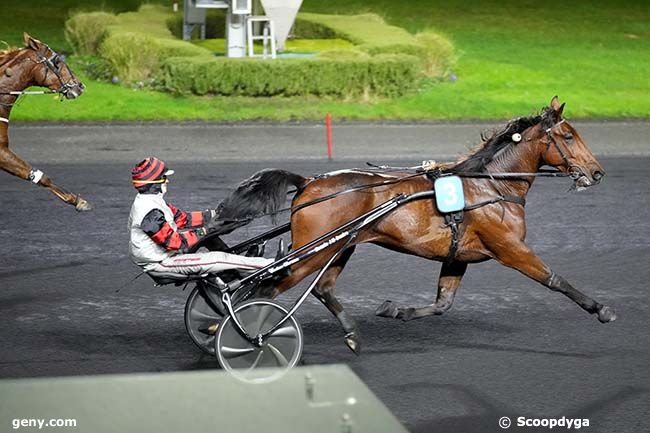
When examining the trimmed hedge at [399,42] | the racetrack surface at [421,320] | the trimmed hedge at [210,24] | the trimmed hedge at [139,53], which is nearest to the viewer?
the racetrack surface at [421,320]

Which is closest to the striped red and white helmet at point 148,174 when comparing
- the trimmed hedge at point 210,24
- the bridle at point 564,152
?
the bridle at point 564,152

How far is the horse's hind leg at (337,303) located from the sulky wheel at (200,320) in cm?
66

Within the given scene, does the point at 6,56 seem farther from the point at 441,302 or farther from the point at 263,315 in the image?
the point at 441,302

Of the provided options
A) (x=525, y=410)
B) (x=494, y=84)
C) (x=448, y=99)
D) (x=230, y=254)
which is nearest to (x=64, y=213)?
(x=230, y=254)

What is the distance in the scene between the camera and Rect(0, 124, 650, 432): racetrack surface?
598 centimetres

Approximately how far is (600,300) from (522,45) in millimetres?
15892

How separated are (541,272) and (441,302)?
703 millimetres

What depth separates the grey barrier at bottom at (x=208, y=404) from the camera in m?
2.48

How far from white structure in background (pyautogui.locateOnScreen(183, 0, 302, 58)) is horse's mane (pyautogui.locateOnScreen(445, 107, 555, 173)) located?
11.3 meters

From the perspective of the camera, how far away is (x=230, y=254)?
20.3ft

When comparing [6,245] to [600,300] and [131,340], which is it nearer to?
[131,340]

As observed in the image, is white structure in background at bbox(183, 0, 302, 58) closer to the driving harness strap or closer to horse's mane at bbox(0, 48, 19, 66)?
horse's mane at bbox(0, 48, 19, 66)

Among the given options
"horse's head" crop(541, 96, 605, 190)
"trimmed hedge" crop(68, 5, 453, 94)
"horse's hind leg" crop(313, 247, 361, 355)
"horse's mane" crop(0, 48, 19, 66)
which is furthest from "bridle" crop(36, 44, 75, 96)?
"trimmed hedge" crop(68, 5, 453, 94)

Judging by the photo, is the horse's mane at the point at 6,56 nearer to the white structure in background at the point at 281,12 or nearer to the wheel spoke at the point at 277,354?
the wheel spoke at the point at 277,354
